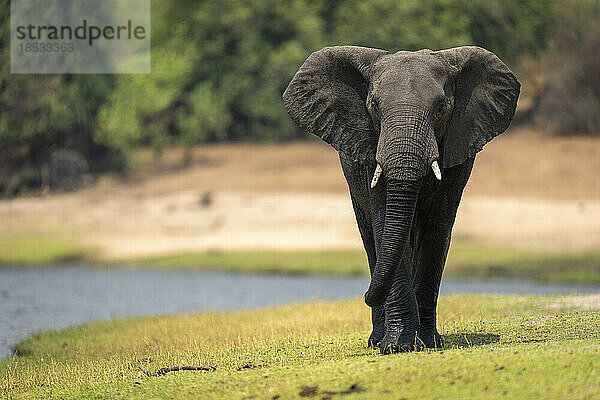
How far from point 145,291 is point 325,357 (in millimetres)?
18348

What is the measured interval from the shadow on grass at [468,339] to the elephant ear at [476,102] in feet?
6.88

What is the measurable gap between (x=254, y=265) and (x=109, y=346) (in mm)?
16135

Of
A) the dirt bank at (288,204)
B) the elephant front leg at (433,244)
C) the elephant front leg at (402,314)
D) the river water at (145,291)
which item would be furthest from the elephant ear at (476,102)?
A: the dirt bank at (288,204)

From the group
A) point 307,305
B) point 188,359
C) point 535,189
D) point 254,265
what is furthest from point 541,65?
point 188,359

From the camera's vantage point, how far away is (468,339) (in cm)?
1280

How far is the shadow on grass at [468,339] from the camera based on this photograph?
12312 mm

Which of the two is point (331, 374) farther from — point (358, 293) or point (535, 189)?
point (535, 189)

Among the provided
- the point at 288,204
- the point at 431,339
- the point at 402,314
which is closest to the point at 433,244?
the point at 431,339

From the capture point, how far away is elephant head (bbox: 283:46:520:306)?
10938mm

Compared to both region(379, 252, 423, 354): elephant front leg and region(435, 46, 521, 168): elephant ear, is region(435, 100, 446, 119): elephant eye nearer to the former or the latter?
region(435, 46, 521, 168): elephant ear

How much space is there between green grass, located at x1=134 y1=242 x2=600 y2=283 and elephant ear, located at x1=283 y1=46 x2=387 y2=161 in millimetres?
17091

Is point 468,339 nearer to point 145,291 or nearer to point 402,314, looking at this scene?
point 402,314

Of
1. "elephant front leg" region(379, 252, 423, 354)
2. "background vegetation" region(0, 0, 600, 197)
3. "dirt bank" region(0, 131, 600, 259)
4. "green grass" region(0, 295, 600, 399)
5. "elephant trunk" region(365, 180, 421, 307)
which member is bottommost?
"green grass" region(0, 295, 600, 399)

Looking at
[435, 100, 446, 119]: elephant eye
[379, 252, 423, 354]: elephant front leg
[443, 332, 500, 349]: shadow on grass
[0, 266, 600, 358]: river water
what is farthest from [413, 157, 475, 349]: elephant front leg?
[0, 266, 600, 358]: river water
